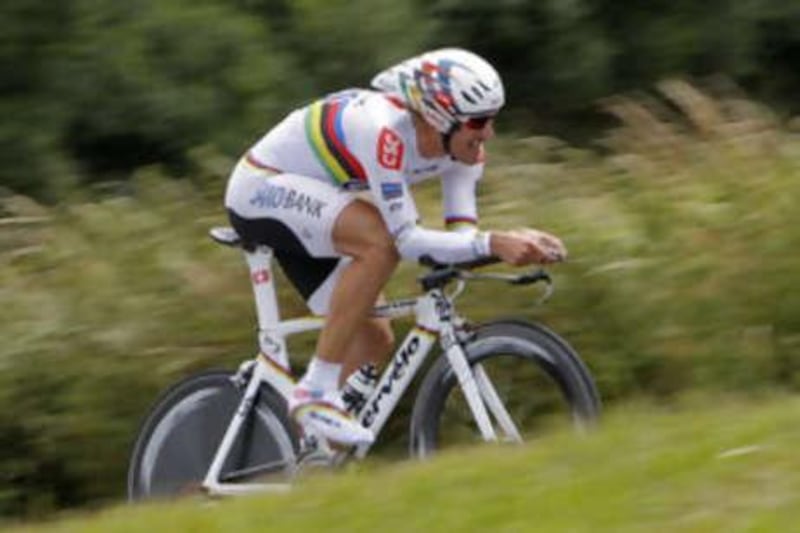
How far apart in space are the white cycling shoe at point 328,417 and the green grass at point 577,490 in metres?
0.73

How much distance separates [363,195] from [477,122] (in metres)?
0.59

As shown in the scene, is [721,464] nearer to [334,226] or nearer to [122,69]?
[334,226]

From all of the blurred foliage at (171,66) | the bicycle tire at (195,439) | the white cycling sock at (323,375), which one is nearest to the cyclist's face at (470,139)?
the white cycling sock at (323,375)

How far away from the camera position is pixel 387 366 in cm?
816

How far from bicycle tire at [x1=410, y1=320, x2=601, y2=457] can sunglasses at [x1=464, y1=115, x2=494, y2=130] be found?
73 centimetres

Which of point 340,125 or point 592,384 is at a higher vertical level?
point 340,125

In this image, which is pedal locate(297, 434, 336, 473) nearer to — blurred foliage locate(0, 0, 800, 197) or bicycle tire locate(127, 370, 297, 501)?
bicycle tire locate(127, 370, 297, 501)

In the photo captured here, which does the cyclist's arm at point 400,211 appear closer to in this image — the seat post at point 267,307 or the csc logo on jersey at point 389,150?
the csc logo on jersey at point 389,150

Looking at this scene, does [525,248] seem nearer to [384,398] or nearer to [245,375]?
[384,398]

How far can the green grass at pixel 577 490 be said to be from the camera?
580 cm

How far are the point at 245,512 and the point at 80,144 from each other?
8.09 metres

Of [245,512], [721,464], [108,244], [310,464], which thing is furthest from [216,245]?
[721,464]

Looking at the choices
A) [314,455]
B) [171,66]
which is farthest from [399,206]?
[171,66]

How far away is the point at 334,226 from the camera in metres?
7.75
